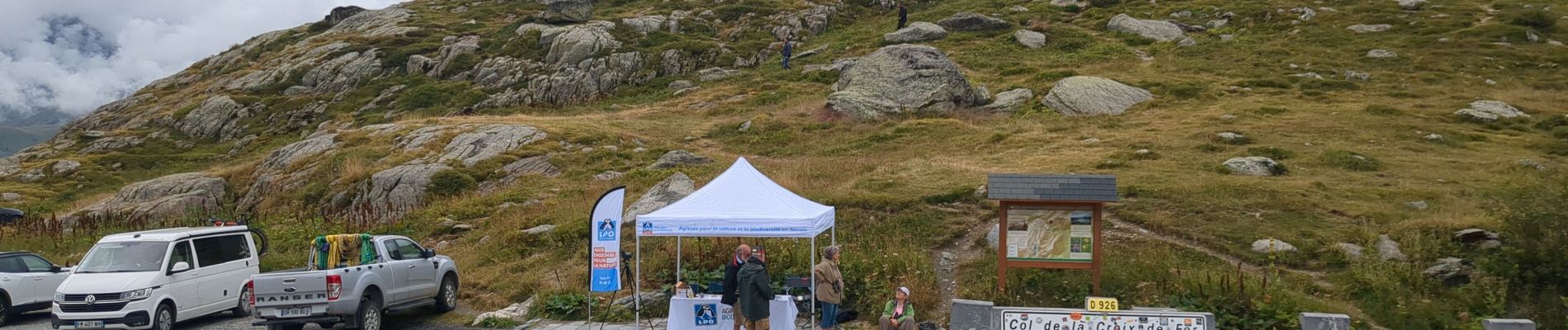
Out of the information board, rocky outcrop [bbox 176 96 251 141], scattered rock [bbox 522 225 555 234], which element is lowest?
rocky outcrop [bbox 176 96 251 141]

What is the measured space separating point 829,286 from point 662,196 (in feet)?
37.2

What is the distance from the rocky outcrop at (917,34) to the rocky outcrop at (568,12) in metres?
26.1

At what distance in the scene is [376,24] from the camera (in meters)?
77.7

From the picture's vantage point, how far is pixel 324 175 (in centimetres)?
3412

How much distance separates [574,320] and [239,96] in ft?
167

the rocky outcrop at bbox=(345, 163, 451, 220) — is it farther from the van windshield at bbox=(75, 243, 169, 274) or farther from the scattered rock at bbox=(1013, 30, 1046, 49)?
the scattered rock at bbox=(1013, 30, 1046, 49)

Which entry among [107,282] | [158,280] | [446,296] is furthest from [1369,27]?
[107,282]

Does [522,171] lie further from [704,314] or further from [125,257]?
[704,314]

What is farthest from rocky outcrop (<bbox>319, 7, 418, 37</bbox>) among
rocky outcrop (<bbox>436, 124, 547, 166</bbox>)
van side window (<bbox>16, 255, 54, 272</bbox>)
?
van side window (<bbox>16, 255, 54, 272</bbox>)

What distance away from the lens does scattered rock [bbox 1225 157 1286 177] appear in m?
25.3

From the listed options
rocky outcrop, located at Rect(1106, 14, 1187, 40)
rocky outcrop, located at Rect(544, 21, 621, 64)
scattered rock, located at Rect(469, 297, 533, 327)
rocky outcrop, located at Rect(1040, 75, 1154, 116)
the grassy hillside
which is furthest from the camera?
rocky outcrop, located at Rect(544, 21, 621, 64)

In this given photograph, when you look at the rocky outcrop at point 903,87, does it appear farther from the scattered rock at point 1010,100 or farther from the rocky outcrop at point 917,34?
the rocky outcrop at point 917,34

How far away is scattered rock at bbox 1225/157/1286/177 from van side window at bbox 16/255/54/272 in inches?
1122

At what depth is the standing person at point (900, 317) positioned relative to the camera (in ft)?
42.8
